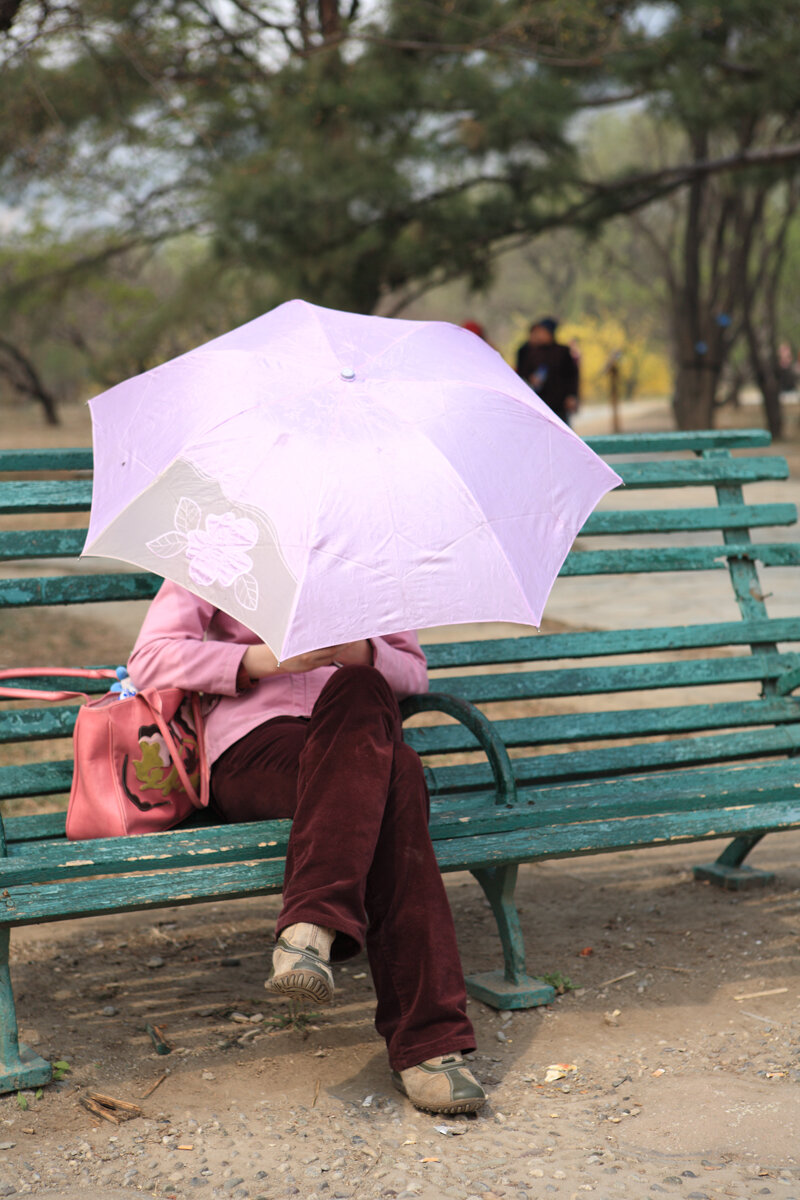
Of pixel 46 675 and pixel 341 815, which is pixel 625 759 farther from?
pixel 46 675

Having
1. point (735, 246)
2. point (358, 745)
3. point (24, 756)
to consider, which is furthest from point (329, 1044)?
point (735, 246)

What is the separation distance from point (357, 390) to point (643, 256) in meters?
41.9

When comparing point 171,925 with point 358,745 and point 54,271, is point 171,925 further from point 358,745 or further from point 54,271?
point 54,271

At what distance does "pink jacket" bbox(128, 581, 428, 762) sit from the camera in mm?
2621

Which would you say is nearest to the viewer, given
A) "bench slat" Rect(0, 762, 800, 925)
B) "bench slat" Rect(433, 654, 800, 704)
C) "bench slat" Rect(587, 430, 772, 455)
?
"bench slat" Rect(0, 762, 800, 925)

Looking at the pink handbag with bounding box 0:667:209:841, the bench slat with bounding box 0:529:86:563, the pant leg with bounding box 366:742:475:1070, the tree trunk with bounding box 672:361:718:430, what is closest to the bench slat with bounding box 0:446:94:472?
the bench slat with bounding box 0:529:86:563

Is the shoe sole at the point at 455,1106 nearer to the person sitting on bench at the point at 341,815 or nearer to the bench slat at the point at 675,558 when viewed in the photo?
the person sitting on bench at the point at 341,815

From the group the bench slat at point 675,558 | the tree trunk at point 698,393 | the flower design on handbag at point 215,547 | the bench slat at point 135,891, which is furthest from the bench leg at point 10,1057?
the tree trunk at point 698,393

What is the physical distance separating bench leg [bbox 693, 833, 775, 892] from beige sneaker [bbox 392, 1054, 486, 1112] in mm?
1532

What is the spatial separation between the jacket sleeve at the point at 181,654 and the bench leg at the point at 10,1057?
559mm

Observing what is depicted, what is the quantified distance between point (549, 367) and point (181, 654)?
10.3 metres

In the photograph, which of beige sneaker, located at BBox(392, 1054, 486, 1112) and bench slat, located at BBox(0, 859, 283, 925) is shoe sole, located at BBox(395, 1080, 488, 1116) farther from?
bench slat, located at BBox(0, 859, 283, 925)

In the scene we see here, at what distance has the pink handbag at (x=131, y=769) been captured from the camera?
2559 millimetres

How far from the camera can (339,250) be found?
10.2 meters
